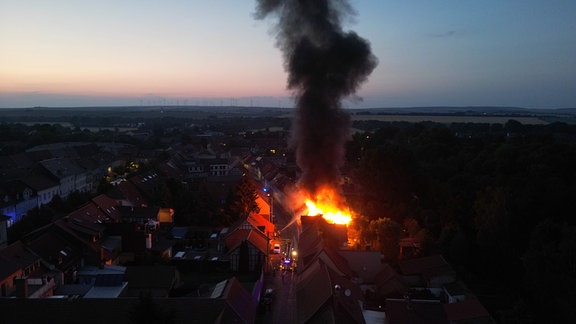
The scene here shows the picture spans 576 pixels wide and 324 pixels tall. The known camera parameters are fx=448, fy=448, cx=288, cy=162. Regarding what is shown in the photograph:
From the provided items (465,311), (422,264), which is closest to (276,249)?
(422,264)

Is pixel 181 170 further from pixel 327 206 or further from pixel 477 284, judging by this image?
pixel 477 284

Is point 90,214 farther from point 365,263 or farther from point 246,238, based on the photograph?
point 365,263

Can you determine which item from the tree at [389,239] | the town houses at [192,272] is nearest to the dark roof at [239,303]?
the town houses at [192,272]

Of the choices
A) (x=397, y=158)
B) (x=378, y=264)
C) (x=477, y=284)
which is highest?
(x=397, y=158)

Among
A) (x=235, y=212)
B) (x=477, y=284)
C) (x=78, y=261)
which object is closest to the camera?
(x=78, y=261)

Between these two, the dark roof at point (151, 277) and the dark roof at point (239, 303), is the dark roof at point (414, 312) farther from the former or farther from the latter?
the dark roof at point (151, 277)

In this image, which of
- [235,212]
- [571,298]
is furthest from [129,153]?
[571,298]
